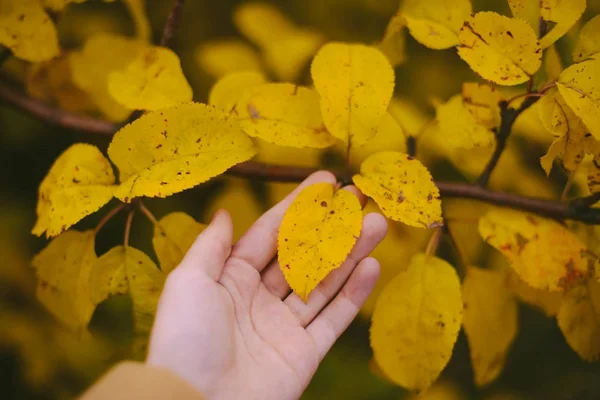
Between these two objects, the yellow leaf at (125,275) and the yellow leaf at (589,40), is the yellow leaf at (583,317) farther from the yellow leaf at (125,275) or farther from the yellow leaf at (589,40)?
the yellow leaf at (125,275)

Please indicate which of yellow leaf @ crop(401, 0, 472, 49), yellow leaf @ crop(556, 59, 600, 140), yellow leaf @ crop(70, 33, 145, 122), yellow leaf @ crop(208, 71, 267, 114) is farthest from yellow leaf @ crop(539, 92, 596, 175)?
yellow leaf @ crop(70, 33, 145, 122)

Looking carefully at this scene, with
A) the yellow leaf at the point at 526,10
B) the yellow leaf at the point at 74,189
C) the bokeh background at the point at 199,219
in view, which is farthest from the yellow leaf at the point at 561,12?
the yellow leaf at the point at 74,189

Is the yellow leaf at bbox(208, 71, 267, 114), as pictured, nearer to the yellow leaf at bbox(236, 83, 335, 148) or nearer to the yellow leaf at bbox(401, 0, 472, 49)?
the yellow leaf at bbox(236, 83, 335, 148)

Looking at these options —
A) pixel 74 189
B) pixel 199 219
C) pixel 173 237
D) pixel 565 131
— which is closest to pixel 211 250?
pixel 173 237

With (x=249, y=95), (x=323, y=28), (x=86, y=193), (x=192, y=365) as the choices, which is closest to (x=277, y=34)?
(x=323, y=28)

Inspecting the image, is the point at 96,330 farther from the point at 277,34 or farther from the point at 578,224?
the point at 578,224

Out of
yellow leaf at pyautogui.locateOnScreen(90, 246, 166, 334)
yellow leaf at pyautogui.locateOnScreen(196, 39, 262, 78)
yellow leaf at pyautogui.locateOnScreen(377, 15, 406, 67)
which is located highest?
yellow leaf at pyautogui.locateOnScreen(377, 15, 406, 67)
